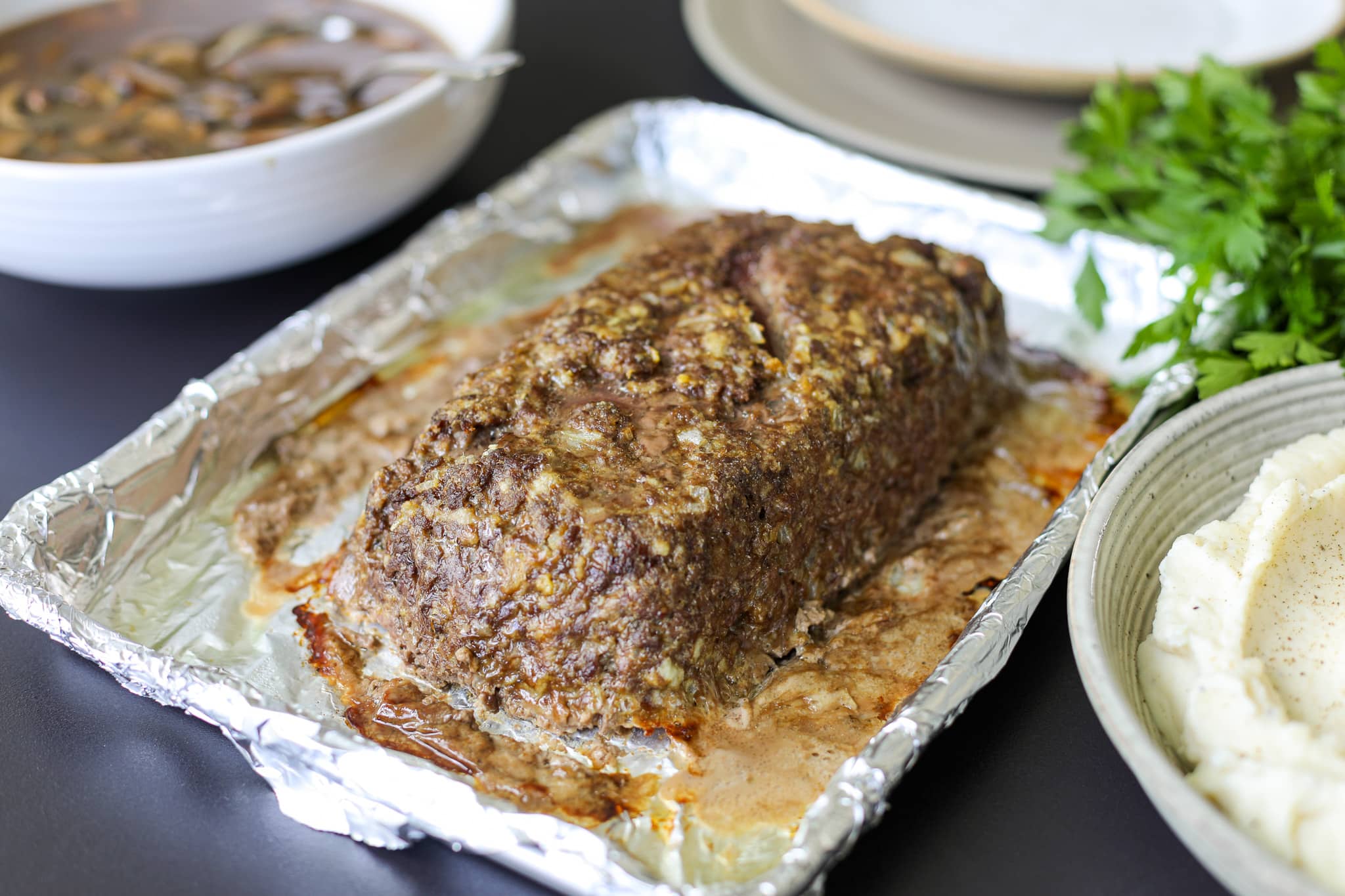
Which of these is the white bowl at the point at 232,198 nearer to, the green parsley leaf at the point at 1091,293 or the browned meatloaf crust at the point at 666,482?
the browned meatloaf crust at the point at 666,482

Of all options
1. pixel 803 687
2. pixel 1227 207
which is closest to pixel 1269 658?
pixel 803 687

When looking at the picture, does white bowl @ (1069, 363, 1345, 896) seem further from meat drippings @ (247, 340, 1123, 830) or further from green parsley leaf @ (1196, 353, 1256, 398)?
meat drippings @ (247, 340, 1123, 830)

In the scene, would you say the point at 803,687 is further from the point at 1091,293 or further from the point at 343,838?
the point at 1091,293

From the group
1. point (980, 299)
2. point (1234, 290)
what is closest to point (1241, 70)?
point (1234, 290)

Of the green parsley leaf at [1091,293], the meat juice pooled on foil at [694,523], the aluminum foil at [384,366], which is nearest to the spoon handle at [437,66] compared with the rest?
the aluminum foil at [384,366]

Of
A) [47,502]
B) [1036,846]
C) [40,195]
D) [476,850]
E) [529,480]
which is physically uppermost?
[40,195]

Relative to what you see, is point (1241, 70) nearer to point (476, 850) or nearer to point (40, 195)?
point (476, 850)

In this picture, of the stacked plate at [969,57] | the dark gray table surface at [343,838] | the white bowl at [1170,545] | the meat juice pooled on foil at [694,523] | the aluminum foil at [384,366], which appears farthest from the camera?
the stacked plate at [969,57]
